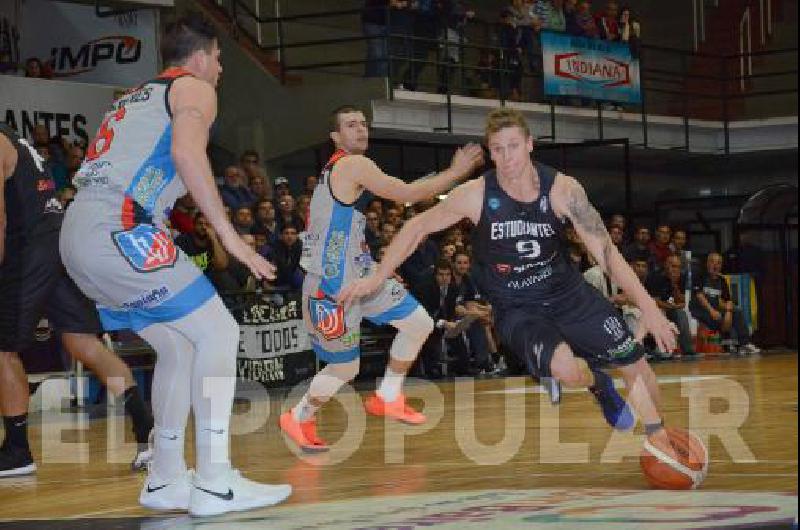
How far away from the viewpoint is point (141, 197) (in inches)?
222

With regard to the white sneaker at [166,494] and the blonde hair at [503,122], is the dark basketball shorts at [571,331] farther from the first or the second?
the white sneaker at [166,494]

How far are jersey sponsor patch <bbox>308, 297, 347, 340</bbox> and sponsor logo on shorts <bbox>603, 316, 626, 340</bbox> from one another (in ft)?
7.81

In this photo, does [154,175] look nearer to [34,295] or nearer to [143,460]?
[34,295]

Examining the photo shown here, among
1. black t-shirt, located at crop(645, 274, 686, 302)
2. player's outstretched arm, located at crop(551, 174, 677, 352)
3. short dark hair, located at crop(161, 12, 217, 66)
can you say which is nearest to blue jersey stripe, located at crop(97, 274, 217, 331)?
short dark hair, located at crop(161, 12, 217, 66)

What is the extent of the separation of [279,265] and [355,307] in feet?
20.3

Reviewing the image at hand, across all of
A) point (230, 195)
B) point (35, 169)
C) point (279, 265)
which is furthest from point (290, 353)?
point (35, 169)

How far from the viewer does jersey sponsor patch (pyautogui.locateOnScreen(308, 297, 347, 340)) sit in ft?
27.5

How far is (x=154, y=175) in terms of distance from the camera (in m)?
5.66

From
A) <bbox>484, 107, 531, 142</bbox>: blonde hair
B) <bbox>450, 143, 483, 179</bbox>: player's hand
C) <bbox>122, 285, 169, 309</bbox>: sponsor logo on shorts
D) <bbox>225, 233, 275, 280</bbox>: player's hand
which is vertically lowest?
<bbox>122, 285, 169, 309</bbox>: sponsor logo on shorts

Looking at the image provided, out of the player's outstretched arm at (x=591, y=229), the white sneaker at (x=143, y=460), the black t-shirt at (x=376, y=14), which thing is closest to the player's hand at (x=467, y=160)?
the player's outstretched arm at (x=591, y=229)

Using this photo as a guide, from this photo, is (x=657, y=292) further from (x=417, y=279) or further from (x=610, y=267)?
(x=610, y=267)

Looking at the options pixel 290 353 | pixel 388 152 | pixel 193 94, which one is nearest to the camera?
pixel 193 94

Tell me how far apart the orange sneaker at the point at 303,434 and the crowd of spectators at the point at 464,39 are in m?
10.7

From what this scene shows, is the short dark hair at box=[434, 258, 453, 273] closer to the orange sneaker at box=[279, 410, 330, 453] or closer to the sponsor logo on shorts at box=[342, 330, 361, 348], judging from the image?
the sponsor logo on shorts at box=[342, 330, 361, 348]
